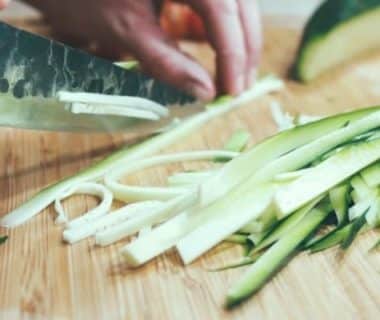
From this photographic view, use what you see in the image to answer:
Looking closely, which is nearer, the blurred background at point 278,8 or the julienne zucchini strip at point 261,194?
the julienne zucchini strip at point 261,194

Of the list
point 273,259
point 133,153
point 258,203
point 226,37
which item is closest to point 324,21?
point 226,37

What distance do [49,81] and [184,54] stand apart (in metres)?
0.42

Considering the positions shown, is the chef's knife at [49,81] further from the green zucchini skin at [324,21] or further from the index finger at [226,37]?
the green zucchini skin at [324,21]

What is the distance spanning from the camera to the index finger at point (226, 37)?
1597mm

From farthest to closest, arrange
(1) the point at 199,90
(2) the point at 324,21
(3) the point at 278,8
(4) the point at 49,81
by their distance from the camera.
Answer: (3) the point at 278,8
(2) the point at 324,21
(1) the point at 199,90
(4) the point at 49,81

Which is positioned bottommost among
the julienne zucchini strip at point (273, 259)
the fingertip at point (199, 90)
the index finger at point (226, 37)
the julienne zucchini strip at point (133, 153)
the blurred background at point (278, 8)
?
the julienne zucchini strip at point (273, 259)

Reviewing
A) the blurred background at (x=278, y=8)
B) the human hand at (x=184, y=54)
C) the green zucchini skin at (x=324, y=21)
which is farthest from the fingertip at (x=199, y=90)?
the blurred background at (x=278, y=8)

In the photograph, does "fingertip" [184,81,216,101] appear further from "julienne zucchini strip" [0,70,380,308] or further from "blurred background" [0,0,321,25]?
"blurred background" [0,0,321,25]

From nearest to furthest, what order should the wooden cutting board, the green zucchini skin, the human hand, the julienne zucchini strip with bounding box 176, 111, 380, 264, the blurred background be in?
the wooden cutting board < the julienne zucchini strip with bounding box 176, 111, 380, 264 < the human hand < the green zucchini skin < the blurred background

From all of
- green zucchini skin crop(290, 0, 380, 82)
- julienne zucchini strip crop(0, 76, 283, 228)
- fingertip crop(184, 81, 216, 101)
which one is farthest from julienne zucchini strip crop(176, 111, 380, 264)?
green zucchini skin crop(290, 0, 380, 82)

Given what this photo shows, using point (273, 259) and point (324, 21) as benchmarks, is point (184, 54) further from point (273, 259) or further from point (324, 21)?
point (273, 259)

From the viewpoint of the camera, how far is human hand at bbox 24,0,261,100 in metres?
1.57

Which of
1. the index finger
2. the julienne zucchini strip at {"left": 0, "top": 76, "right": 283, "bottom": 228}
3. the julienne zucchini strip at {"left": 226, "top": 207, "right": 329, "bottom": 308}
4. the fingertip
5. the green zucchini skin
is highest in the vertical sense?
the green zucchini skin

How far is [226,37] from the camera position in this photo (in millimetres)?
1595
